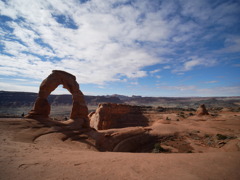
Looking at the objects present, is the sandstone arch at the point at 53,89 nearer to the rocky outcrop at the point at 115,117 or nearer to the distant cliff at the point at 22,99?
the rocky outcrop at the point at 115,117

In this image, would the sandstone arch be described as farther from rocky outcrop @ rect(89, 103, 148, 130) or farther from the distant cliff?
the distant cliff

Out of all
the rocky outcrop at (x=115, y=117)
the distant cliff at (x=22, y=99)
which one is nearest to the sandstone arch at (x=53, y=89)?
the rocky outcrop at (x=115, y=117)

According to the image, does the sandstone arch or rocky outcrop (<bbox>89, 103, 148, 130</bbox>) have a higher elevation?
the sandstone arch

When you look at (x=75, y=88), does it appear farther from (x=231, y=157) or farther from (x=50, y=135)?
(x=231, y=157)

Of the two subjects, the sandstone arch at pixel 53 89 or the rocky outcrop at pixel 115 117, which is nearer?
the sandstone arch at pixel 53 89

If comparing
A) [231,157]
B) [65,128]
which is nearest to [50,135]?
[65,128]

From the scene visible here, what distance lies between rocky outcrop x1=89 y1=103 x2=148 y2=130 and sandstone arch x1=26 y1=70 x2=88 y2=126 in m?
11.1

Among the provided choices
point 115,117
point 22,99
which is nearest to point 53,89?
point 115,117

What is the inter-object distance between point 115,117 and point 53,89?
18.5 meters

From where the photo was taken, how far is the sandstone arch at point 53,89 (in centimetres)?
1470

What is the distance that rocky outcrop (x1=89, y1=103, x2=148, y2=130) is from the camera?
28656 millimetres

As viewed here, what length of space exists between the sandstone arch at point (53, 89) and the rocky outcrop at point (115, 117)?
1112 cm

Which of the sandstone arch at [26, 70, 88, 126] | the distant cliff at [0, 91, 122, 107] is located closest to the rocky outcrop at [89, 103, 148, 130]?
the sandstone arch at [26, 70, 88, 126]

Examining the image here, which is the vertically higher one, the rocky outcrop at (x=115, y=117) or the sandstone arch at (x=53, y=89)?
the sandstone arch at (x=53, y=89)
